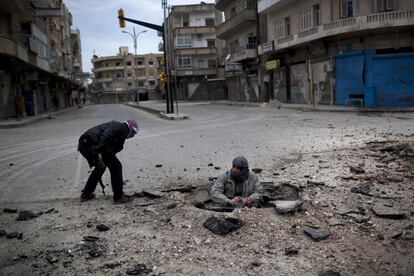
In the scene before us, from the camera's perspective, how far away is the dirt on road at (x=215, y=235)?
165 inches

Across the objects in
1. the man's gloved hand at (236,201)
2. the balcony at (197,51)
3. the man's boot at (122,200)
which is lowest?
the man's boot at (122,200)

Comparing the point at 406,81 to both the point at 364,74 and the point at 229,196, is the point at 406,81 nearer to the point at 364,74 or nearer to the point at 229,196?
the point at 364,74

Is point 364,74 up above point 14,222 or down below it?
above

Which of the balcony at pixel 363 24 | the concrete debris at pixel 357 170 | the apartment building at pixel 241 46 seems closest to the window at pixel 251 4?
the apartment building at pixel 241 46

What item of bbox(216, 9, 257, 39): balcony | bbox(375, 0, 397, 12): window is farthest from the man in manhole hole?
bbox(216, 9, 257, 39): balcony

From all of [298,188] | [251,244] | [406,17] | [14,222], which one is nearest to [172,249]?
[251,244]

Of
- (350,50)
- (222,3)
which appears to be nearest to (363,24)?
(350,50)

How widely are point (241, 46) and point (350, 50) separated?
21188 millimetres

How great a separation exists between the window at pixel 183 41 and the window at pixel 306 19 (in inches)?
1636

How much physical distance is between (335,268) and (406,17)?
23283 mm

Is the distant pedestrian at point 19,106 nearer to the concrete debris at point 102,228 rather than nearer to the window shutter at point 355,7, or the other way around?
the window shutter at point 355,7

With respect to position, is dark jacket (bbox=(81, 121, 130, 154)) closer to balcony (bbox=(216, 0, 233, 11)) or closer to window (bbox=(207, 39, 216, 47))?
balcony (bbox=(216, 0, 233, 11))

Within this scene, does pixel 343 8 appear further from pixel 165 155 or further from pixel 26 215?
pixel 26 215

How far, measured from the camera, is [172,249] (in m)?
4.57
